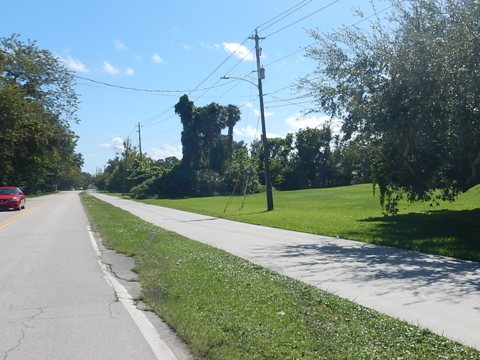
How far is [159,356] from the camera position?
5602 mm

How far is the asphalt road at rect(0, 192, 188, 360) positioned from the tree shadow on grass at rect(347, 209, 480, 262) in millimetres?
7470

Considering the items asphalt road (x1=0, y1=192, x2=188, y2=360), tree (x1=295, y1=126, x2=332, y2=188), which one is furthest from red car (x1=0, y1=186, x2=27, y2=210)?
tree (x1=295, y1=126, x2=332, y2=188)

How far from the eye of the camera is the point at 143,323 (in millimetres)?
6992

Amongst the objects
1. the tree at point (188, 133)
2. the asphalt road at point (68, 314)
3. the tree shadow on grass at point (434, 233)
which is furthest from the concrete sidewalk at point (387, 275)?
the tree at point (188, 133)

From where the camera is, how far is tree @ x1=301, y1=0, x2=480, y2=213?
1299 centimetres

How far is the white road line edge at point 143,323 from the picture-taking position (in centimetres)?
575

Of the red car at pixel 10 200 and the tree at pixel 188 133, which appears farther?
the tree at pixel 188 133

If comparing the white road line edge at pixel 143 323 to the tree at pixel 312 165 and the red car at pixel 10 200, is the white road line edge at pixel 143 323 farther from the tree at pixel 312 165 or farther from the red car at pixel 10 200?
the tree at pixel 312 165

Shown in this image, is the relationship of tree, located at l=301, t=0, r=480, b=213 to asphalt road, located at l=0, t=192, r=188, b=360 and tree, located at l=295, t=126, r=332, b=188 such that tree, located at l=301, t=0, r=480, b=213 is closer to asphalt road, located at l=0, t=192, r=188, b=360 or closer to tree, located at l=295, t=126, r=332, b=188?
asphalt road, located at l=0, t=192, r=188, b=360

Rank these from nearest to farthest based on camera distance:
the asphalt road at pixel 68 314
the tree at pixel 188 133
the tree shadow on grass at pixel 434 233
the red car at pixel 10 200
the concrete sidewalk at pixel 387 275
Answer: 1. the asphalt road at pixel 68 314
2. the concrete sidewalk at pixel 387 275
3. the tree shadow on grass at pixel 434 233
4. the red car at pixel 10 200
5. the tree at pixel 188 133

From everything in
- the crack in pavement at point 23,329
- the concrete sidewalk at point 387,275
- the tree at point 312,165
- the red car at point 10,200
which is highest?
the tree at point 312,165

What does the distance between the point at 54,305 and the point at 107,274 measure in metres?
2.92

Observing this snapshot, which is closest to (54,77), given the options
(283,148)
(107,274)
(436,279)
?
(107,274)

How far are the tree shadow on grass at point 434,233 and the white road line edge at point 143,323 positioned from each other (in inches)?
284
